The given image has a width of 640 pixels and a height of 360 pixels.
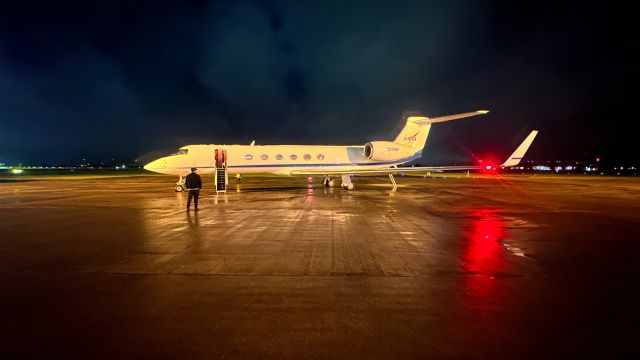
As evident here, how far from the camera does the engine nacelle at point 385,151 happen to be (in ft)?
84.4

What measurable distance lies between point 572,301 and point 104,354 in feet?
17.5

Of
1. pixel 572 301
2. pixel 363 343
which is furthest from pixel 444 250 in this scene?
pixel 363 343

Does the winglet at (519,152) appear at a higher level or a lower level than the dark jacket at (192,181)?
higher

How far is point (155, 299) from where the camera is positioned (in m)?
4.84

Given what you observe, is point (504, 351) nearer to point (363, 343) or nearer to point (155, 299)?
point (363, 343)

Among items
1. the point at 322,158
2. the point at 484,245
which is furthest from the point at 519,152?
the point at 484,245

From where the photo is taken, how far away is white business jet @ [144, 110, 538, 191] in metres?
22.5

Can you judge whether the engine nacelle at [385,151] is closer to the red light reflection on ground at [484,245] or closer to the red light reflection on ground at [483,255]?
the red light reflection on ground at [484,245]

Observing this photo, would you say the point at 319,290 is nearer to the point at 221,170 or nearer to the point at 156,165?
the point at 221,170

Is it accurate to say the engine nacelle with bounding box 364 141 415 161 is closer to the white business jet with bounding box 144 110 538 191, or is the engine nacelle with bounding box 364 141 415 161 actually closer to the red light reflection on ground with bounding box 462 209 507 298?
the white business jet with bounding box 144 110 538 191

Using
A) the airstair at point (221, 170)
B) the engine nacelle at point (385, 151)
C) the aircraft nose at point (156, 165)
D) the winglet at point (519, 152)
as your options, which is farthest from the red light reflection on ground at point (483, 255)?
the aircraft nose at point (156, 165)

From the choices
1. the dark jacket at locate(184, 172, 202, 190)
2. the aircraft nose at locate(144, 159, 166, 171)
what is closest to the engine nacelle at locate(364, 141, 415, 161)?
the aircraft nose at locate(144, 159, 166, 171)

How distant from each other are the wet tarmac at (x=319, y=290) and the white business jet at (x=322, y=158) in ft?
39.8

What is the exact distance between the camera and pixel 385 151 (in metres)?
25.9
